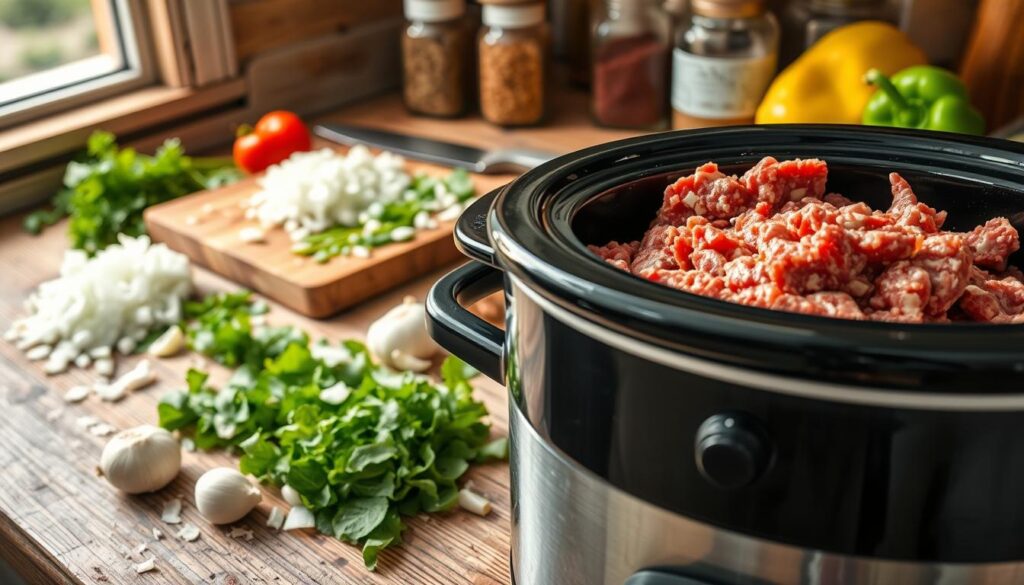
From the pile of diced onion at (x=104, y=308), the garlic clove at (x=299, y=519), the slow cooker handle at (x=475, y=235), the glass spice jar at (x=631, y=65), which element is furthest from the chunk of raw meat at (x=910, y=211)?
the glass spice jar at (x=631, y=65)

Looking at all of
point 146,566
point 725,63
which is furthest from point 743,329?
point 725,63

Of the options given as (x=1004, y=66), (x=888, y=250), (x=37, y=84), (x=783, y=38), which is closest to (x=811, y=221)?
(x=888, y=250)

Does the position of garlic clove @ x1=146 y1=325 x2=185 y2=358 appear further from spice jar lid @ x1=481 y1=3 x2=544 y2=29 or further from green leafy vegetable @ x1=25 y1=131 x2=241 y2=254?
spice jar lid @ x1=481 y1=3 x2=544 y2=29

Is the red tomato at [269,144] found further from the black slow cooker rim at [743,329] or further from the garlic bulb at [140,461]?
the black slow cooker rim at [743,329]

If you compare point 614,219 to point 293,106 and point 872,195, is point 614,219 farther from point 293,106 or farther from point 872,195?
point 293,106

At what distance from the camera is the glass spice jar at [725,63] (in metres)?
1.53

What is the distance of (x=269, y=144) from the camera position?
1.63 metres

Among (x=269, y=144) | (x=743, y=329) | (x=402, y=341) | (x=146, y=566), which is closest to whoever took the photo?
(x=743, y=329)

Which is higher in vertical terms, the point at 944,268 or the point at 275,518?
the point at 944,268

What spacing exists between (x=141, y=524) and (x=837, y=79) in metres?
1.13

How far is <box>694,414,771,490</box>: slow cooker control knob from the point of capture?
1.65 feet

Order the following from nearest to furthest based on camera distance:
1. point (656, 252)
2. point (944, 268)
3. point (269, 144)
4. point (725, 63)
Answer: point (944, 268)
point (656, 252)
point (725, 63)
point (269, 144)

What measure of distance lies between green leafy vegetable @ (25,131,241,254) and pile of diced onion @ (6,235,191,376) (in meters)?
0.18

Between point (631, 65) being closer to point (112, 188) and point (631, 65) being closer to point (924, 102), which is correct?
point (924, 102)
